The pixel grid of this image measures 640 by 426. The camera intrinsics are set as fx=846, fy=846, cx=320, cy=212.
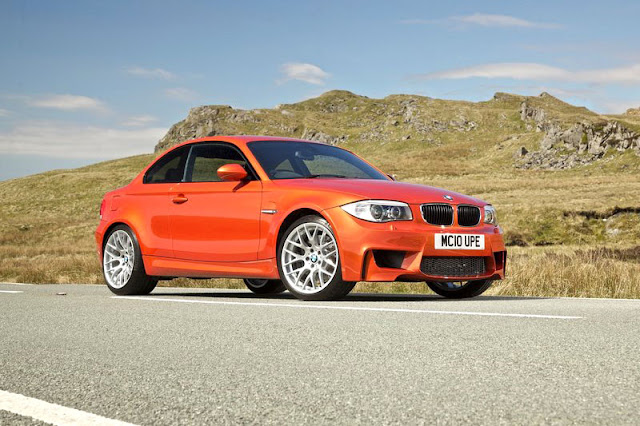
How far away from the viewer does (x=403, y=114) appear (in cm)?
19350

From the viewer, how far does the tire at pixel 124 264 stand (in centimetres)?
986

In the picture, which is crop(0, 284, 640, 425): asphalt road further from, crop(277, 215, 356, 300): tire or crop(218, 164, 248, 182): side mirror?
crop(218, 164, 248, 182): side mirror

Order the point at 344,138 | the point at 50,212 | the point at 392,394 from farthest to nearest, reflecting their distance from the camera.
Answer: the point at 344,138, the point at 50,212, the point at 392,394

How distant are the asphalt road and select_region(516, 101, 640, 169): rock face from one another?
275 ft

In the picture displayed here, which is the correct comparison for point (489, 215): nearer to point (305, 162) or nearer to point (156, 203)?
point (305, 162)

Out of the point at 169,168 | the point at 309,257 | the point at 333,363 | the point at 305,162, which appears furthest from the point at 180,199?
the point at 333,363

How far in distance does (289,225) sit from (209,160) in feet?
6.03

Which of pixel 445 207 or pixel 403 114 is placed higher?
pixel 403 114

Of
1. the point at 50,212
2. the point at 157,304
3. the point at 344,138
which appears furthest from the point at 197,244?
the point at 344,138

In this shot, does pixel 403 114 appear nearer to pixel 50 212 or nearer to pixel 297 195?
pixel 50 212

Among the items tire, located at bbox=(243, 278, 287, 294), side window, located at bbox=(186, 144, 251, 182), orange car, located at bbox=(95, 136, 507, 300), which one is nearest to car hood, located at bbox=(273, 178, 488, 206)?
orange car, located at bbox=(95, 136, 507, 300)

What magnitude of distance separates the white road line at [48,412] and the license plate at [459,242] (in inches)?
192

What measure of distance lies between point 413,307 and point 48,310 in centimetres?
340

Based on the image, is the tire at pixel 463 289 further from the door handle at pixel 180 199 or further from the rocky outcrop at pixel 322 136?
the rocky outcrop at pixel 322 136
